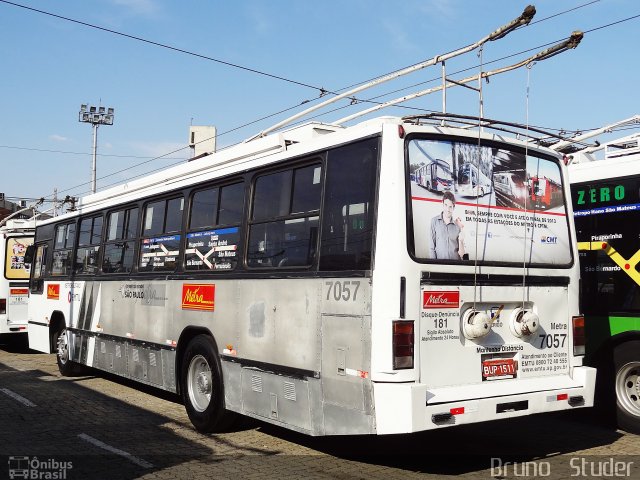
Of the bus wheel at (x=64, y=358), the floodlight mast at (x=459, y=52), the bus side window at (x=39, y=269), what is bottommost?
the bus wheel at (x=64, y=358)

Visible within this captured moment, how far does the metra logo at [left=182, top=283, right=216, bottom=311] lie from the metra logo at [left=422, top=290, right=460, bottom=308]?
9.99 feet

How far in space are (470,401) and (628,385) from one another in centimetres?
326

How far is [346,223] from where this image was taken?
6.23 m

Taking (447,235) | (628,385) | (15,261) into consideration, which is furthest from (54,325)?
(628,385)

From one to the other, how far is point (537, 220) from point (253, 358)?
3.23 m

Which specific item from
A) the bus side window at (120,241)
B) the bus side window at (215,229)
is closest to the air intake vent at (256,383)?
the bus side window at (215,229)

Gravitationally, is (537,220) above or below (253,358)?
above

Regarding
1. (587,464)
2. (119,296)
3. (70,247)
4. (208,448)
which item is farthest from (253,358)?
(70,247)

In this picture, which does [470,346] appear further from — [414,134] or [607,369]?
[607,369]

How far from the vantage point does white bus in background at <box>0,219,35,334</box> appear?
1731 centimetres

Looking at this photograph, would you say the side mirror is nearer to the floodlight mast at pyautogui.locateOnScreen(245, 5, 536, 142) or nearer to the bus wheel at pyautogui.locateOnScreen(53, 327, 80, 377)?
the bus wheel at pyautogui.locateOnScreen(53, 327, 80, 377)

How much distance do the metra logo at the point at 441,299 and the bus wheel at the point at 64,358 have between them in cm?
892

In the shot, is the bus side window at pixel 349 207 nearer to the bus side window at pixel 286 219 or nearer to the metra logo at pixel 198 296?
the bus side window at pixel 286 219

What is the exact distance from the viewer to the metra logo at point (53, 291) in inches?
529
